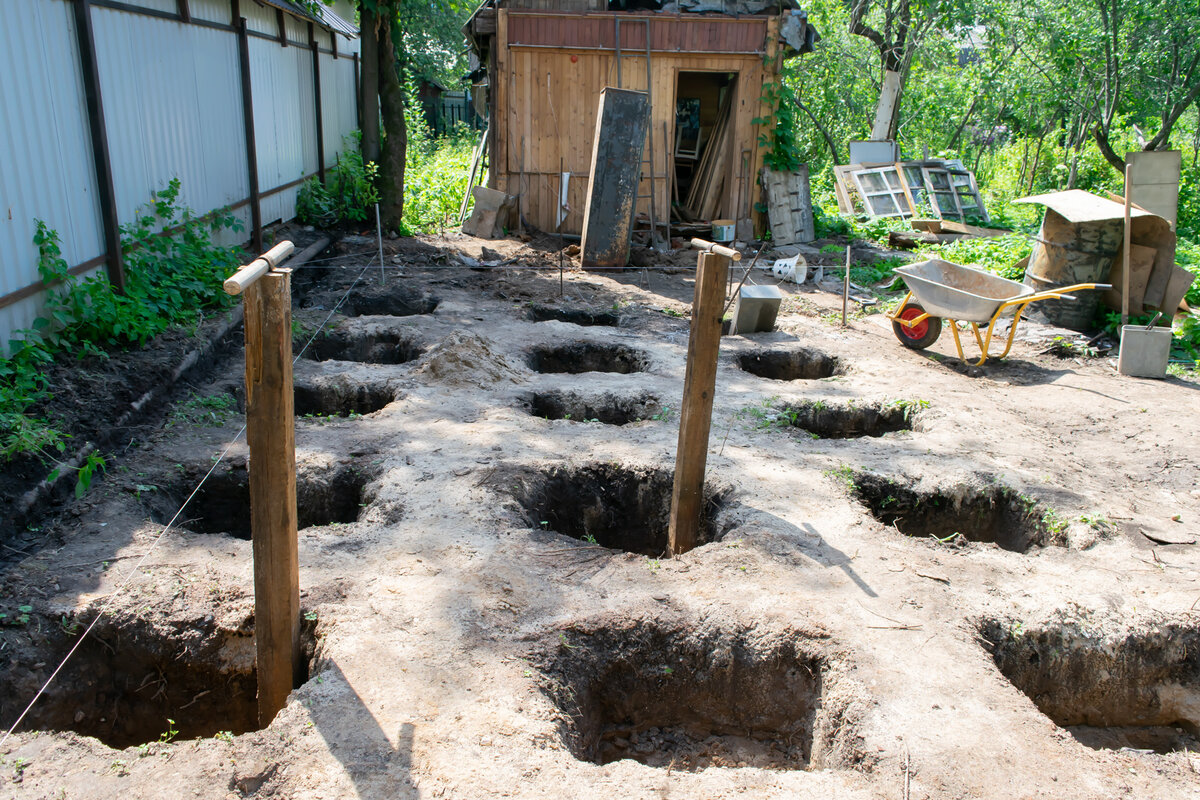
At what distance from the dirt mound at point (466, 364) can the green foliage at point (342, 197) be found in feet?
23.0

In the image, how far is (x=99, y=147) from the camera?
22.9ft

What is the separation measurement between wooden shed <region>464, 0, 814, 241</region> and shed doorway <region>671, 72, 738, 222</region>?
0.15 metres

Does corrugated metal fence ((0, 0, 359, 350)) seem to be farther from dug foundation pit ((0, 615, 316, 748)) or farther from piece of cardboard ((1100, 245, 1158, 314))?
piece of cardboard ((1100, 245, 1158, 314))

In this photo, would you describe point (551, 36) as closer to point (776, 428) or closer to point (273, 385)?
point (776, 428)

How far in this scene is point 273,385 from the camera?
3.20 metres

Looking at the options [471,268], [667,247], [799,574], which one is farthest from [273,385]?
[667,247]

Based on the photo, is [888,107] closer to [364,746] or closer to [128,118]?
[128,118]

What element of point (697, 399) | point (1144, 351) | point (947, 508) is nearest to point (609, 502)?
point (697, 399)

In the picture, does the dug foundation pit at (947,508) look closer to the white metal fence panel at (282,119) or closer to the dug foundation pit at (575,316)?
the dug foundation pit at (575,316)

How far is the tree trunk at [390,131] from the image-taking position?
41.3ft

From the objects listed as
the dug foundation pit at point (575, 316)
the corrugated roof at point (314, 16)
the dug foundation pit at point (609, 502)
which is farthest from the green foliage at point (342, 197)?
the dug foundation pit at point (609, 502)

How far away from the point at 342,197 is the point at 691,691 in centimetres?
1243

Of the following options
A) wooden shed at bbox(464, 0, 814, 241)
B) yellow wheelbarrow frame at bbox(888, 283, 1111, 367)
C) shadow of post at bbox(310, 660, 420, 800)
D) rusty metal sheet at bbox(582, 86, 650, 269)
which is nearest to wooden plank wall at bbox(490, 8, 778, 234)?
wooden shed at bbox(464, 0, 814, 241)

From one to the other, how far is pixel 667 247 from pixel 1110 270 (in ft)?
20.6
